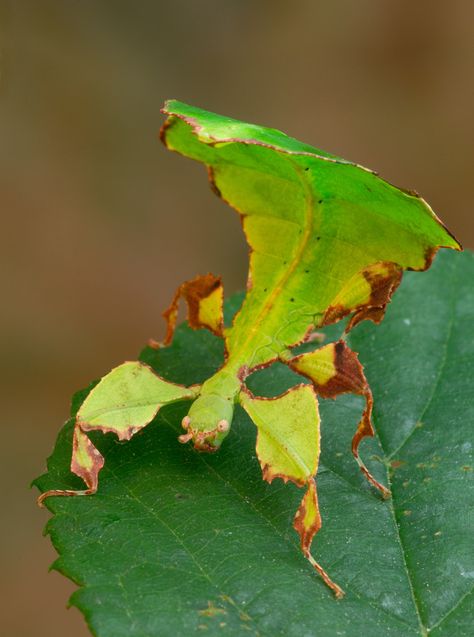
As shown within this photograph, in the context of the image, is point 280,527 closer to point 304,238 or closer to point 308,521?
point 308,521

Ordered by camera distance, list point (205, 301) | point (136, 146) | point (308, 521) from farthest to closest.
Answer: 1. point (136, 146)
2. point (205, 301)
3. point (308, 521)

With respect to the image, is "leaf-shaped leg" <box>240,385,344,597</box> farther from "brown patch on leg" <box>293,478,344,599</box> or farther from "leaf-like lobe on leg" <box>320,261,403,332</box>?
"leaf-like lobe on leg" <box>320,261,403,332</box>

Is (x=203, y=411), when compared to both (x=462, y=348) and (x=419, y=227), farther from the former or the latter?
(x=462, y=348)

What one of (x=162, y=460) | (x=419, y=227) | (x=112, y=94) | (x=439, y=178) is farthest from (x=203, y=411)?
(x=439, y=178)

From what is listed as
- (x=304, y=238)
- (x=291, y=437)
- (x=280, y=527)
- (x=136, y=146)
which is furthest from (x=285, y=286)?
(x=136, y=146)

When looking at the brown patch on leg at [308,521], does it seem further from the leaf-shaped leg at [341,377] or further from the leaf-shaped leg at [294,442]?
the leaf-shaped leg at [341,377]

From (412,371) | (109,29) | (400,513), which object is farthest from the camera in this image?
(109,29)
